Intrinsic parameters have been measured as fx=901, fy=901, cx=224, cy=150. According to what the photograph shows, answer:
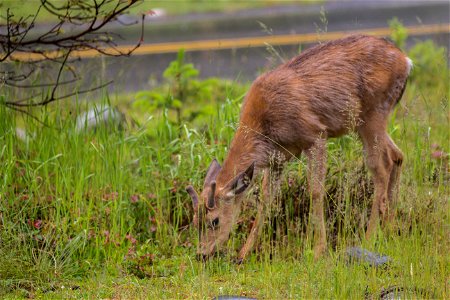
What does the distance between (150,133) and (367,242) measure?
2.67m

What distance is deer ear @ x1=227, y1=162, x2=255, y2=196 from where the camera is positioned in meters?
6.80

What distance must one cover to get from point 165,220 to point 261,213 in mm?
881

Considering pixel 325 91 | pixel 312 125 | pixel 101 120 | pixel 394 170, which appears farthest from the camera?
pixel 394 170

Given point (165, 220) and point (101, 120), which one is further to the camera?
point (101, 120)

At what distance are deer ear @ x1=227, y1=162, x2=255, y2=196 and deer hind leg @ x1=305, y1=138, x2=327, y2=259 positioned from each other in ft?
1.55

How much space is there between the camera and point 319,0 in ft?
72.6

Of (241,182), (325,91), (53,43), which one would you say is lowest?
Answer: (241,182)

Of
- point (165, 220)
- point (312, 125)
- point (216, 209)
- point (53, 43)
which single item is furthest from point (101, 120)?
point (312, 125)

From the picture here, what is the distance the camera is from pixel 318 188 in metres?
7.07

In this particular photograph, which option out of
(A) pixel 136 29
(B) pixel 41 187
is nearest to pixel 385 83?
(B) pixel 41 187

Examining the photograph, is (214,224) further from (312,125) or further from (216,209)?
(312,125)

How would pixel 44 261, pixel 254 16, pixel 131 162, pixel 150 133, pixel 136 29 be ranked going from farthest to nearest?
pixel 254 16 < pixel 136 29 < pixel 150 133 < pixel 131 162 < pixel 44 261

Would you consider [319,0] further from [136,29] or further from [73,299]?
[73,299]

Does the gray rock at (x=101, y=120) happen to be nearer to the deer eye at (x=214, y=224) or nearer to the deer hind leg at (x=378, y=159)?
the deer eye at (x=214, y=224)
